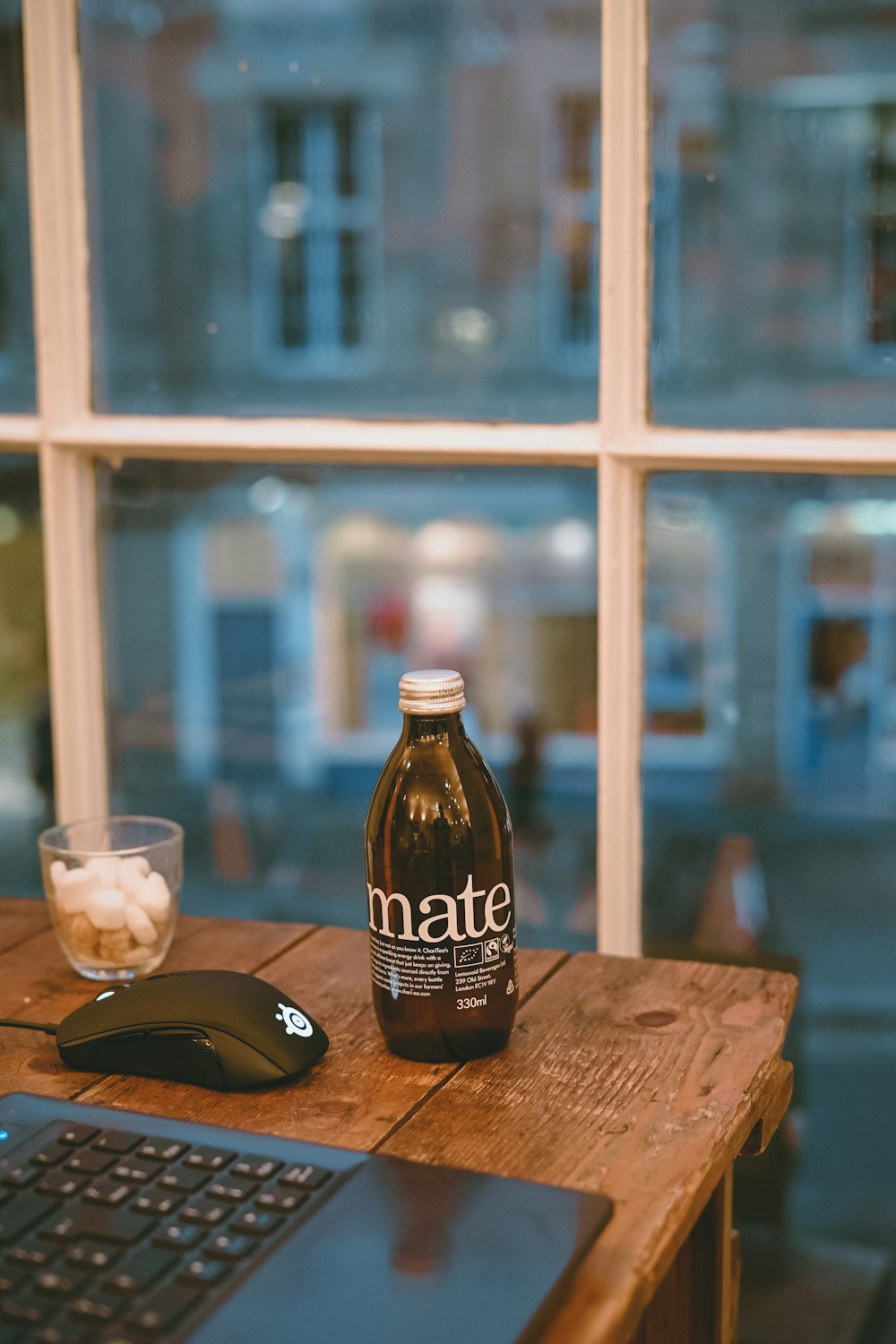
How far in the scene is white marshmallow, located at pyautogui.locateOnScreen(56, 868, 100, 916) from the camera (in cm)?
98

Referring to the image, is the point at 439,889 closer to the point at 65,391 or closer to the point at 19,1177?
the point at 19,1177

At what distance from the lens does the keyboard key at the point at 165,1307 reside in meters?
0.55

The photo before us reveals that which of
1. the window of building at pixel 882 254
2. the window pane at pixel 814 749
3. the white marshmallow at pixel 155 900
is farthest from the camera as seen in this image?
the window pane at pixel 814 749

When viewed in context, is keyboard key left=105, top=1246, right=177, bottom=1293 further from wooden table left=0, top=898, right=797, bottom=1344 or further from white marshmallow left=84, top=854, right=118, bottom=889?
white marshmallow left=84, top=854, right=118, bottom=889

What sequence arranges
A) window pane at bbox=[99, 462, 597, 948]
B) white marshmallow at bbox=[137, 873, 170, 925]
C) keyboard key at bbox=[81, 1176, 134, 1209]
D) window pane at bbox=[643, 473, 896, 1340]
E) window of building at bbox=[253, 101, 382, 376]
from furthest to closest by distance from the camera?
window pane at bbox=[99, 462, 597, 948] < window pane at bbox=[643, 473, 896, 1340] < window of building at bbox=[253, 101, 382, 376] < white marshmallow at bbox=[137, 873, 170, 925] < keyboard key at bbox=[81, 1176, 134, 1209]

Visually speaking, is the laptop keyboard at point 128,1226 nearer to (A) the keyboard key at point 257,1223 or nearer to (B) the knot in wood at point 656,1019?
(A) the keyboard key at point 257,1223

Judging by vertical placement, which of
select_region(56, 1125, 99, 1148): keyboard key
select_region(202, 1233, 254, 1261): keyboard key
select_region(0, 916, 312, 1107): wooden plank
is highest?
select_region(202, 1233, 254, 1261): keyboard key

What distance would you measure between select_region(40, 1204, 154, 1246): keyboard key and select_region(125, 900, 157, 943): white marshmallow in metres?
0.35

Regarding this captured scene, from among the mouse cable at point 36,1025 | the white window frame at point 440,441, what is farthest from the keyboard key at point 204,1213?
the white window frame at point 440,441

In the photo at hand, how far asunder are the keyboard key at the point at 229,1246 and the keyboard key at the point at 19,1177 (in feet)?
0.39

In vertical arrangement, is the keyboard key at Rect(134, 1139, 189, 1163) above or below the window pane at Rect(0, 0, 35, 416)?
below

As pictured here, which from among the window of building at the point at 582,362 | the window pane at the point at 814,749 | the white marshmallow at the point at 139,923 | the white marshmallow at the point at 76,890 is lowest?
the window pane at the point at 814,749

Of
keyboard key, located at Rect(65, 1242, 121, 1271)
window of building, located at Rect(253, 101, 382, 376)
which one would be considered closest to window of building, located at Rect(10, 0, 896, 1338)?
keyboard key, located at Rect(65, 1242, 121, 1271)

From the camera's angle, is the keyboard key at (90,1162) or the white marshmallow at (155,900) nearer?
the keyboard key at (90,1162)
